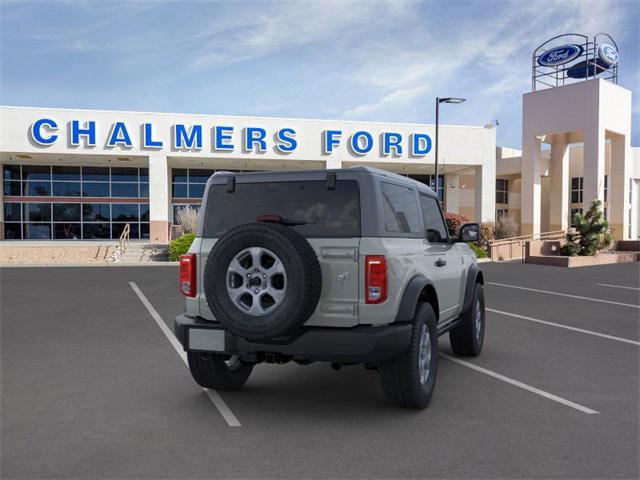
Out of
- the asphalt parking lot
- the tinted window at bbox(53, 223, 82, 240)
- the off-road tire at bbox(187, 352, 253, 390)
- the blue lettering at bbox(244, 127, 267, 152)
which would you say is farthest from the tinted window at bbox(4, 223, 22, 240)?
the off-road tire at bbox(187, 352, 253, 390)

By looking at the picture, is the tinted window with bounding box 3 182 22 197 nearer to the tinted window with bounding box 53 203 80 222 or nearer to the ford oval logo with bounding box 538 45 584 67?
the tinted window with bounding box 53 203 80 222

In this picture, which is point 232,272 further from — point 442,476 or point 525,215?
point 525,215

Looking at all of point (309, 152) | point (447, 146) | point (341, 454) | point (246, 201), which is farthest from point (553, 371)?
point (447, 146)

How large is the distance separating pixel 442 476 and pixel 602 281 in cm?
1514

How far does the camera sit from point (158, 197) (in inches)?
1254

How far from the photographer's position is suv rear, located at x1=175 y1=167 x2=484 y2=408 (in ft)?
14.3

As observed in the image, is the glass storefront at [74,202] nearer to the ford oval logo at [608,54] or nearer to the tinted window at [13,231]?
the tinted window at [13,231]

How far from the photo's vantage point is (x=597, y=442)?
13.8 ft

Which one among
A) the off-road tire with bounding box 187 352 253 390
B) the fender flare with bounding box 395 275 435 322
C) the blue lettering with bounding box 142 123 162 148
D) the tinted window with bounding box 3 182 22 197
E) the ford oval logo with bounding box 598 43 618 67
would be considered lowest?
the off-road tire with bounding box 187 352 253 390

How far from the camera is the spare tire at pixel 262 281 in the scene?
427cm

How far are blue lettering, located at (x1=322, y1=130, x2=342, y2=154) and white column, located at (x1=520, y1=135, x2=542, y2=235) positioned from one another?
11.4 m

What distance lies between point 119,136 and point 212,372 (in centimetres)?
2774

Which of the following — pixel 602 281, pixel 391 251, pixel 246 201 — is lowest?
pixel 602 281

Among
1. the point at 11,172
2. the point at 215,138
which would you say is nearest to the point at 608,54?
the point at 215,138
